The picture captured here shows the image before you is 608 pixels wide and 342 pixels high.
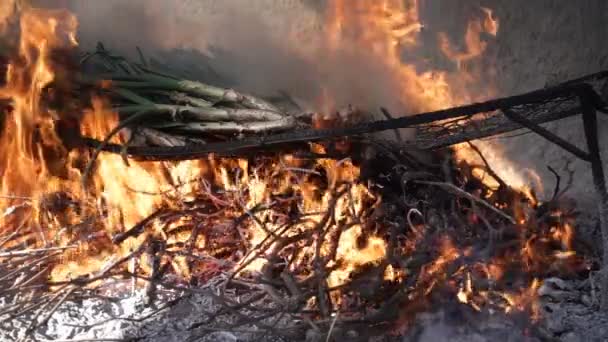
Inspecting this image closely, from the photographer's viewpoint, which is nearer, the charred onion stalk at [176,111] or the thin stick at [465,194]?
the thin stick at [465,194]

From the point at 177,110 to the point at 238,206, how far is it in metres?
0.54

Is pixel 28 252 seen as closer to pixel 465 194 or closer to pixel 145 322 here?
pixel 145 322

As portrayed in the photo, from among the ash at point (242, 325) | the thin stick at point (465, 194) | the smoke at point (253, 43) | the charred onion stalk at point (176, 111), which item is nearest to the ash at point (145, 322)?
the ash at point (242, 325)

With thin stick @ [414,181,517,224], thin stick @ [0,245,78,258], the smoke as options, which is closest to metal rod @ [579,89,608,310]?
thin stick @ [414,181,517,224]

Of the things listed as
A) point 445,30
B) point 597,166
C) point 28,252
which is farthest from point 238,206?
point 445,30

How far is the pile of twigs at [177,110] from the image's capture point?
2.48 m

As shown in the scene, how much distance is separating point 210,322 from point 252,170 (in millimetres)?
873

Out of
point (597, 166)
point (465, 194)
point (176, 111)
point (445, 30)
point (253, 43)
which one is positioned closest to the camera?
point (597, 166)

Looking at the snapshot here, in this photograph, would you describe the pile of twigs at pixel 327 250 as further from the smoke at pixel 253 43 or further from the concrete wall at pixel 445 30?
the smoke at pixel 253 43

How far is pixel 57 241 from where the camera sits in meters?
2.48

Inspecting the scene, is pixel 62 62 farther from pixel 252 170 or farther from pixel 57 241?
pixel 252 170

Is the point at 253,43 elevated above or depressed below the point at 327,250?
above

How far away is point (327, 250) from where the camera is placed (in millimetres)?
2287

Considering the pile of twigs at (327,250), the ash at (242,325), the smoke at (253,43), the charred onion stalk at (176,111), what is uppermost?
the smoke at (253,43)
